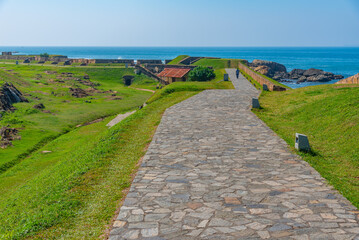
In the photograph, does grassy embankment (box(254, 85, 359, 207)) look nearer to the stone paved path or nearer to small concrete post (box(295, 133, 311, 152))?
small concrete post (box(295, 133, 311, 152))

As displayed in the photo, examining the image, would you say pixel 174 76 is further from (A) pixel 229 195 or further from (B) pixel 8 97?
(A) pixel 229 195

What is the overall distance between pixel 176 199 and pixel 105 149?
5.55 metres

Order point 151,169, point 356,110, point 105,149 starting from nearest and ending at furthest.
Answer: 1. point 151,169
2. point 105,149
3. point 356,110

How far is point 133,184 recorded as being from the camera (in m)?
8.92

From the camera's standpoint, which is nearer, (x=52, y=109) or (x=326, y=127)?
(x=326, y=127)

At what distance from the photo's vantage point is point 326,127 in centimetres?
1451

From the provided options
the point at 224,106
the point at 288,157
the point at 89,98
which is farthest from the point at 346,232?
the point at 89,98

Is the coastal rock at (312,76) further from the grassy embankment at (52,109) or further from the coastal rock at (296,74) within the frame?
the grassy embankment at (52,109)

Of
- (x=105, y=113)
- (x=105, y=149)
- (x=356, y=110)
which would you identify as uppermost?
(x=356, y=110)

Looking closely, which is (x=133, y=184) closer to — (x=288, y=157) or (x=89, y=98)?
(x=288, y=157)

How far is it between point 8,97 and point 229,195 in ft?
115

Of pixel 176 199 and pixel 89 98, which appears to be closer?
pixel 176 199

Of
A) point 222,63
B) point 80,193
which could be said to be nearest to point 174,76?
point 222,63

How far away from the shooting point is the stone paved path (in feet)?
21.5
